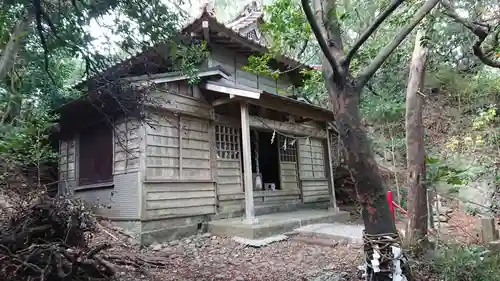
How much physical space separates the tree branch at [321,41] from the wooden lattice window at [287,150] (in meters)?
6.43

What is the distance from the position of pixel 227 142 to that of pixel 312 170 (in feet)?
12.1

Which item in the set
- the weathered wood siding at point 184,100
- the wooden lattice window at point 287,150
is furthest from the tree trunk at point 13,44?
the wooden lattice window at point 287,150

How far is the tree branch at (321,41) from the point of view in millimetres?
Answer: 2788

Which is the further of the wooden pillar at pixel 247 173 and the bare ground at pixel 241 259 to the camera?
the wooden pillar at pixel 247 173

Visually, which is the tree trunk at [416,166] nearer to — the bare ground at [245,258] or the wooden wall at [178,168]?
the bare ground at [245,258]

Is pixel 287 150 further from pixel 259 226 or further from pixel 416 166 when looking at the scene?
pixel 416 166

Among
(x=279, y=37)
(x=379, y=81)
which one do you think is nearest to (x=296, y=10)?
(x=279, y=37)

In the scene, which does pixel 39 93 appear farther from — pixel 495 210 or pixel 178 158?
pixel 495 210

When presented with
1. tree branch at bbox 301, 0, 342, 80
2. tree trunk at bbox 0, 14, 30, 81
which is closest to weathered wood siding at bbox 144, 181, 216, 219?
tree trunk at bbox 0, 14, 30, 81

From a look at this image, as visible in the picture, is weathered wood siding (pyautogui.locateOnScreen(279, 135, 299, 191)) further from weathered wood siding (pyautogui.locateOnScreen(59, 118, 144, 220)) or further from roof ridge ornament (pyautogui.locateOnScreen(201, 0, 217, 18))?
weathered wood siding (pyautogui.locateOnScreen(59, 118, 144, 220))

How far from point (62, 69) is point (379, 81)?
31.3ft

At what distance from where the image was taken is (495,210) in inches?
215

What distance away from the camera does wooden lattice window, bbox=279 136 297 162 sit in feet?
32.3

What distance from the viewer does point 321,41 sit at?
9.91 ft
